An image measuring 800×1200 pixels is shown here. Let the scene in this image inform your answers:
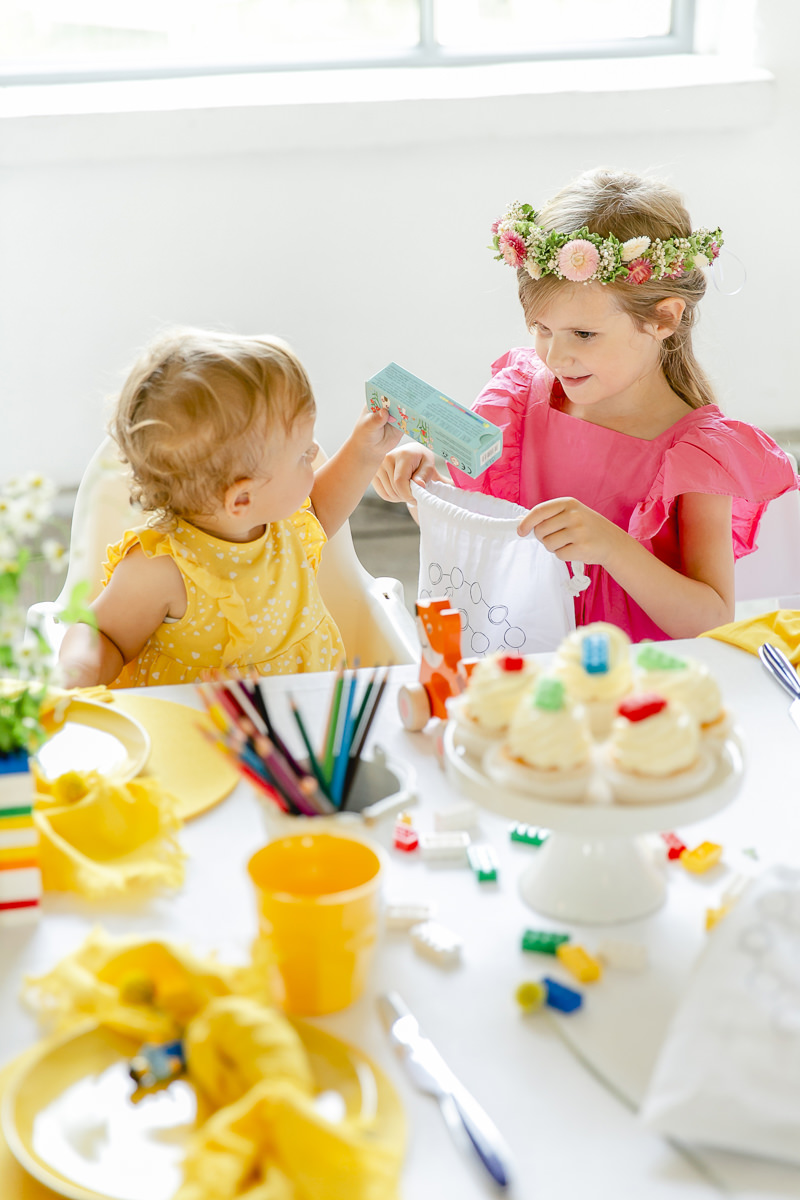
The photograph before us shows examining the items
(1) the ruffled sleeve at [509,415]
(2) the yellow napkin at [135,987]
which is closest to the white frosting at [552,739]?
(2) the yellow napkin at [135,987]

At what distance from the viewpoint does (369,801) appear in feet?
3.05

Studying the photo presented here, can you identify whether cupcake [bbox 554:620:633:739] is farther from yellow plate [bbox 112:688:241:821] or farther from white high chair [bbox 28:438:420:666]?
white high chair [bbox 28:438:420:666]

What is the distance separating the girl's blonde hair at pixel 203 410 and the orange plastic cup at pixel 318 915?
0.67 meters

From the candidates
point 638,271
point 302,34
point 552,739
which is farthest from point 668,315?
point 302,34

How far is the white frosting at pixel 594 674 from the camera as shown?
83 centimetres

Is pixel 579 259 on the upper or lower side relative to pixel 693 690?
upper

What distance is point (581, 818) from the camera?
2.46 feet

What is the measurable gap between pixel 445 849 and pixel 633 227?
98 cm

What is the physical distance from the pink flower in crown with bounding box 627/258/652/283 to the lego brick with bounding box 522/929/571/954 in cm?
97

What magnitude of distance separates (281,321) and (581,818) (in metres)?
2.63

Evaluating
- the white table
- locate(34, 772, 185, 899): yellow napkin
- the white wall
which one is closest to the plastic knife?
the white table

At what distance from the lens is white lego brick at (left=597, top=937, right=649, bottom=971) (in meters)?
0.80

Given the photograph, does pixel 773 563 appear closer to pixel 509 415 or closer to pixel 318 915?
pixel 509 415

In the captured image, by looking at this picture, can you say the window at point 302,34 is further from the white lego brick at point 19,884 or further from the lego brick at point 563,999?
the lego brick at point 563,999
